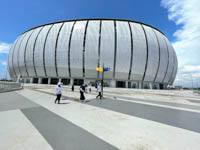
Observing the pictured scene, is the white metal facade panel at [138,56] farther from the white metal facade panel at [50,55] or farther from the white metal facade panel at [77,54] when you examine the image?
the white metal facade panel at [50,55]

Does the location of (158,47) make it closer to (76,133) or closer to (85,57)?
(85,57)

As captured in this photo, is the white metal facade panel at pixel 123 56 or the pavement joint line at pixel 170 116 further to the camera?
the white metal facade panel at pixel 123 56

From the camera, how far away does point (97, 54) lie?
2931 cm

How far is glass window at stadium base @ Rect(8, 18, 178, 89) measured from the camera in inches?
1166

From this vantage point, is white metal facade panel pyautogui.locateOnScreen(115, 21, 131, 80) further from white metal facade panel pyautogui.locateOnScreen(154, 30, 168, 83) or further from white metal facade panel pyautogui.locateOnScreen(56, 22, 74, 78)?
white metal facade panel pyautogui.locateOnScreen(56, 22, 74, 78)

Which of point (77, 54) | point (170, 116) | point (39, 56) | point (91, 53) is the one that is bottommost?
point (170, 116)

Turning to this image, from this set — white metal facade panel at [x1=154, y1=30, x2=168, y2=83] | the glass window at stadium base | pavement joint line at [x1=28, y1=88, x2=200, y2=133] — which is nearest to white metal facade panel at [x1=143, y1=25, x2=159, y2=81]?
the glass window at stadium base

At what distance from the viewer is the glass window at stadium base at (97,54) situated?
29625 mm

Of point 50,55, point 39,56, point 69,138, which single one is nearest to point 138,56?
point 50,55

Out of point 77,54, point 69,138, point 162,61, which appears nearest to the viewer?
point 69,138

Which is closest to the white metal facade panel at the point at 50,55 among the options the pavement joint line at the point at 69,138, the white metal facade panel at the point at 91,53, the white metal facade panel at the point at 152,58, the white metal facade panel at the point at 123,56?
the white metal facade panel at the point at 91,53

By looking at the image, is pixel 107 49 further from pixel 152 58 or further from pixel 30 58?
pixel 30 58

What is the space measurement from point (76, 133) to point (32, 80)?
1570 inches

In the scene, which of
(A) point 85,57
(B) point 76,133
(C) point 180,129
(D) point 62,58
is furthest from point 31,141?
(D) point 62,58
